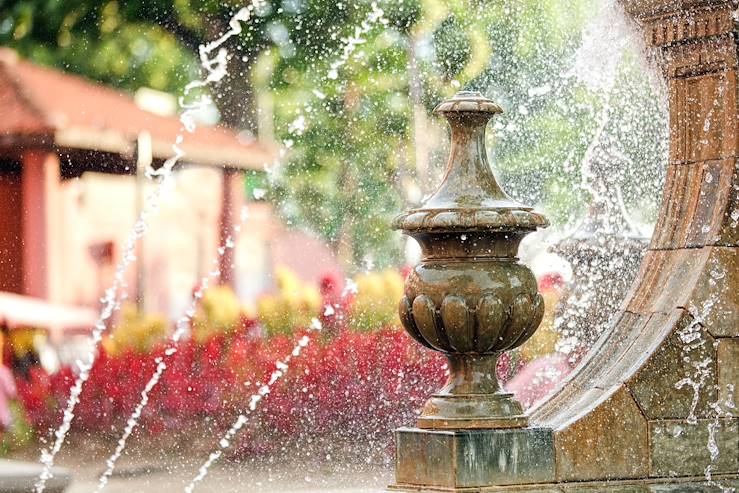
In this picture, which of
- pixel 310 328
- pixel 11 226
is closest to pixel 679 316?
pixel 310 328

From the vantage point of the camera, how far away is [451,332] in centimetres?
478

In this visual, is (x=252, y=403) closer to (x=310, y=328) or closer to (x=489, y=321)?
(x=310, y=328)

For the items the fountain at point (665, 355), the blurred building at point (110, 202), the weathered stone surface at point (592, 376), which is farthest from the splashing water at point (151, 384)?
Answer: the fountain at point (665, 355)

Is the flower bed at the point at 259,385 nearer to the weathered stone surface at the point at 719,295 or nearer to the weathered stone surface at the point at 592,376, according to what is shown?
the weathered stone surface at the point at 592,376

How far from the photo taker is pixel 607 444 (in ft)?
16.6

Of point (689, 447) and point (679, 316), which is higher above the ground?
point (679, 316)

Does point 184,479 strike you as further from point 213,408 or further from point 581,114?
point 581,114

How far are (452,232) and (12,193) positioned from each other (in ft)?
37.0

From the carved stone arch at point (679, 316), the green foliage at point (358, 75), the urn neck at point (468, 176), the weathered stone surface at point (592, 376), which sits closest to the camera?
the urn neck at point (468, 176)

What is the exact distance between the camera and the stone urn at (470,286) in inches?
187

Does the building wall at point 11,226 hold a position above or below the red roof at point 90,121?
below

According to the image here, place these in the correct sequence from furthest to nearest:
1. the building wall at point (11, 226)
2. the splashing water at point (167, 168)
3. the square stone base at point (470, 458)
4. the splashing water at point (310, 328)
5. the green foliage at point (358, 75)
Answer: the splashing water at point (167, 168)
the building wall at point (11, 226)
the green foliage at point (358, 75)
the splashing water at point (310, 328)
the square stone base at point (470, 458)

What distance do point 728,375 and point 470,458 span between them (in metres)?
1.17

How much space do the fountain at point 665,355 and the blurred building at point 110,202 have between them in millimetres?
9393
